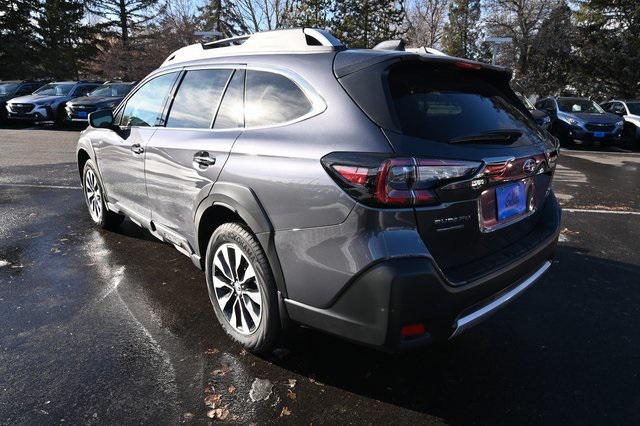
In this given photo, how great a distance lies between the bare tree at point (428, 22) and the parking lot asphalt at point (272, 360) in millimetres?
41138

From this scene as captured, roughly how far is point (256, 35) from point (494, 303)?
226 cm

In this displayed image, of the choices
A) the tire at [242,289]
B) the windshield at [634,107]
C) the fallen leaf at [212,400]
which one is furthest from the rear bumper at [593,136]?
the fallen leaf at [212,400]

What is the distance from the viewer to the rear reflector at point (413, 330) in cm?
213

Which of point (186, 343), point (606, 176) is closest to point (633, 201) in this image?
point (606, 176)

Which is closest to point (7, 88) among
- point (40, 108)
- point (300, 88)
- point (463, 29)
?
point (40, 108)

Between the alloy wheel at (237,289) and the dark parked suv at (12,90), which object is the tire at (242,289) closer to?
the alloy wheel at (237,289)

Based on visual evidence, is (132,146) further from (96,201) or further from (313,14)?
(313,14)

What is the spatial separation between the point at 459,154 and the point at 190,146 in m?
1.82

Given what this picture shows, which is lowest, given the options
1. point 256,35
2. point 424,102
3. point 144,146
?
point 144,146

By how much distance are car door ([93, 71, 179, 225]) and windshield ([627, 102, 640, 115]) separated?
677 inches

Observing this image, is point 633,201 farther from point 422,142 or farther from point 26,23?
point 26,23

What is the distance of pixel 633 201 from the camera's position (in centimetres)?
720

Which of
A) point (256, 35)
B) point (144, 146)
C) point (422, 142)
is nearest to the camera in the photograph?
point (422, 142)

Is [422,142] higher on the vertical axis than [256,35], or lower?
lower
